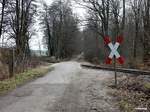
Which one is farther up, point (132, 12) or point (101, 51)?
point (132, 12)

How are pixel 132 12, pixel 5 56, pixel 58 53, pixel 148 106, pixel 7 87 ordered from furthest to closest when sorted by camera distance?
pixel 58 53
pixel 132 12
pixel 5 56
pixel 7 87
pixel 148 106

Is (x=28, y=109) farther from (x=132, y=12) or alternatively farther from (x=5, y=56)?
(x=132, y=12)

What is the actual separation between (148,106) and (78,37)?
77.1 m

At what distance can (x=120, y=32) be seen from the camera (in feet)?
137

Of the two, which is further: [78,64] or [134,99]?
[78,64]

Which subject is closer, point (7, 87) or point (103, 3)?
point (7, 87)

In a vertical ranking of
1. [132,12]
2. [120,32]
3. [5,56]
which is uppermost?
[132,12]

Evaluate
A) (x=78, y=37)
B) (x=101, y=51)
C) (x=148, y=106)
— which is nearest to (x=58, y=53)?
(x=78, y=37)

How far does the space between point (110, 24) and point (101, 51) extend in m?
6.06

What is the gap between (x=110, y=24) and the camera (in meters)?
47.0

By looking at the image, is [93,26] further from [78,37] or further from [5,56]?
[78,37]

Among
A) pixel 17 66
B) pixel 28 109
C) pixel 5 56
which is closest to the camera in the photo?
pixel 28 109

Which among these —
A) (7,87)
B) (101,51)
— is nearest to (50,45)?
(101,51)

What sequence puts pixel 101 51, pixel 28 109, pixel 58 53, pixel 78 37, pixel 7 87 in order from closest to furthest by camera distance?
1. pixel 28 109
2. pixel 7 87
3. pixel 101 51
4. pixel 58 53
5. pixel 78 37
